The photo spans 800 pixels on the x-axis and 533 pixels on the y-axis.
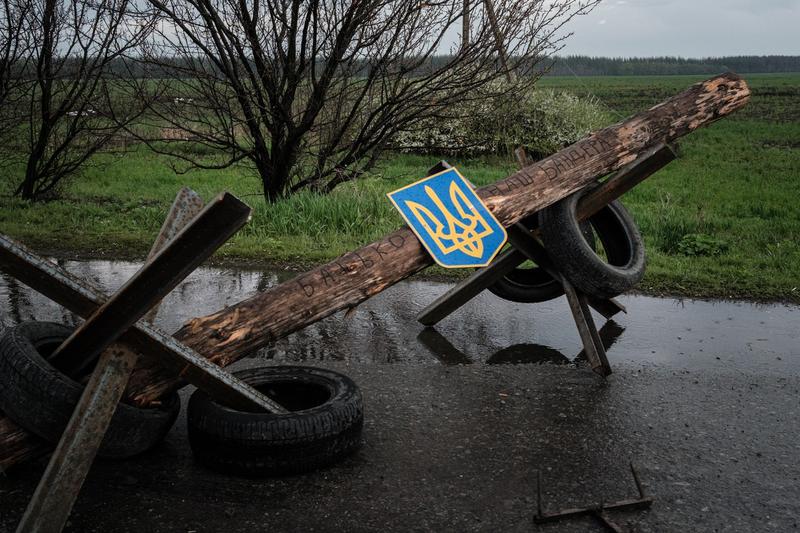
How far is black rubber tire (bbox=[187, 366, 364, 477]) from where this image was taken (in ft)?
12.6

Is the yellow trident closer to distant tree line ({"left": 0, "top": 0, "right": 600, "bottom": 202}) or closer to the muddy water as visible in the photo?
the muddy water

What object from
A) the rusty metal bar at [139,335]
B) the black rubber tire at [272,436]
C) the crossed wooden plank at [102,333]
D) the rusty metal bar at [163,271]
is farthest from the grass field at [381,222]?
the rusty metal bar at [163,271]

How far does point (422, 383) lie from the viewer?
17.2 ft

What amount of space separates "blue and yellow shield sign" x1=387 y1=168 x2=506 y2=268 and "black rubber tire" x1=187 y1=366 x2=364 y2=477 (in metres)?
1.18

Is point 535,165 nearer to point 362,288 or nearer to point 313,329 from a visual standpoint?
point 362,288

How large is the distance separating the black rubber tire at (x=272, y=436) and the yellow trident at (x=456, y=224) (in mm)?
1252

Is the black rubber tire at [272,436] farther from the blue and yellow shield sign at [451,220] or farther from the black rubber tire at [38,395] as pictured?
the blue and yellow shield sign at [451,220]

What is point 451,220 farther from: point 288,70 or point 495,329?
point 288,70

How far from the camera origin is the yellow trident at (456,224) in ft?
16.2

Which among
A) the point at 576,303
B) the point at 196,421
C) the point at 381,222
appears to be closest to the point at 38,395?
the point at 196,421

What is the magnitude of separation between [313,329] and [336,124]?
4.41 metres

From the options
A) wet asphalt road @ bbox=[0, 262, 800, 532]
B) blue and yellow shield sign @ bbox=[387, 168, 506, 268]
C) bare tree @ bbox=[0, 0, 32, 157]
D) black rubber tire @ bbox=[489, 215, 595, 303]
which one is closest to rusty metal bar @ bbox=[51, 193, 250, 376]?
wet asphalt road @ bbox=[0, 262, 800, 532]

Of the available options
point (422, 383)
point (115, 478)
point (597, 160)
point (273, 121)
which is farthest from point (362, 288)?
point (273, 121)

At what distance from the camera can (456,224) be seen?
16.6 feet
